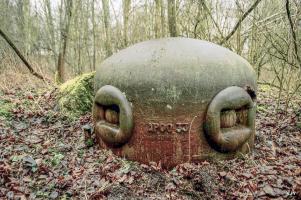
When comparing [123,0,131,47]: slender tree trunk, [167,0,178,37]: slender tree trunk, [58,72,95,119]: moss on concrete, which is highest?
[123,0,131,47]: slender tree trunk

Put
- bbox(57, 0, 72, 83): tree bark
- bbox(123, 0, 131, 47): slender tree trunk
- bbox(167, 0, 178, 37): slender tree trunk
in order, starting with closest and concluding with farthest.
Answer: bbox(167, 0, 178, 37): slender tree trunk
bbox(123, 0, 131, 47): slender tree trunk
bbox(57, 0, 72, 83): tree bark

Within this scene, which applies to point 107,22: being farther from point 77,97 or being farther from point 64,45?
point 77,97

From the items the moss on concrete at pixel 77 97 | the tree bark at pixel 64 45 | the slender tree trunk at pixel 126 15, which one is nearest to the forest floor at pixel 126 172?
the moss on concrete at pixel 77 97

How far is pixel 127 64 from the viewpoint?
4.43 m

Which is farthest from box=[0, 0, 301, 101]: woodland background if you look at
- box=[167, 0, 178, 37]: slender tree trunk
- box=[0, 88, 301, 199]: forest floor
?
box=[0, 88, 301, 199]: forest floor

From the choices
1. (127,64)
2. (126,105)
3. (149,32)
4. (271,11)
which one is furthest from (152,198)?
(271,11)

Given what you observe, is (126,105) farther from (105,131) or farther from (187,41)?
(187,41)

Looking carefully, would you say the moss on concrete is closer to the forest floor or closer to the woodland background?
the forest floor

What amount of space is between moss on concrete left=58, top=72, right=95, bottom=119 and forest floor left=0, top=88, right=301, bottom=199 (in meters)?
0.79

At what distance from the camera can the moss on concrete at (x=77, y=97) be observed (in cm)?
675

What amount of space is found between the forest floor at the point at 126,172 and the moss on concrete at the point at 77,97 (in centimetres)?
79

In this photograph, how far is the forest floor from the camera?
12.5ft

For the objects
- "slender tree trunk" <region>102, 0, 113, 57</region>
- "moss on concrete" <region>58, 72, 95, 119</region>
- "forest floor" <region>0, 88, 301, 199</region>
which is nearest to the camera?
"forest floor" <region>0, 88, 301, 199</region>

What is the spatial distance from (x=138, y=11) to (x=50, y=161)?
5988 millimetres
